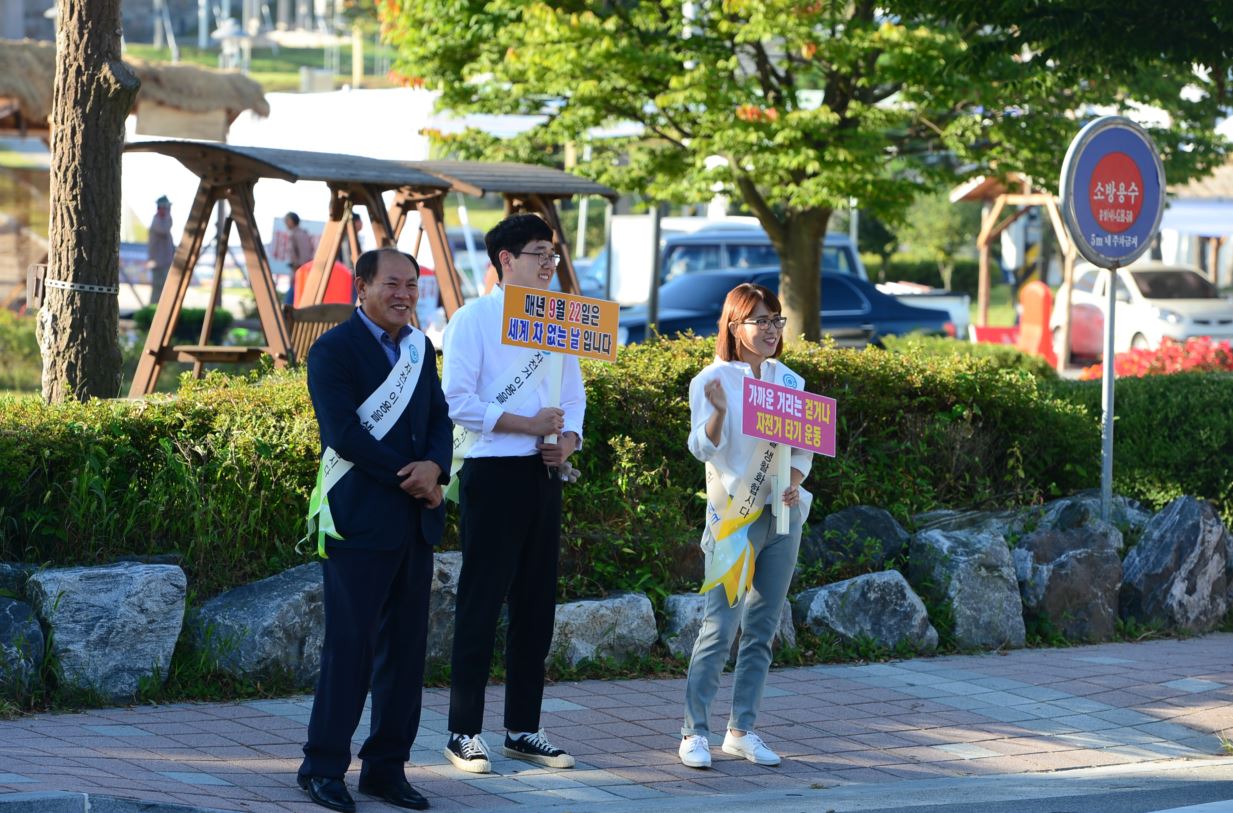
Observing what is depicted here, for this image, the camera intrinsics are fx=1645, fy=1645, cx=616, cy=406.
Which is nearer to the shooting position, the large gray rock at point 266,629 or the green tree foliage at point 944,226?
the large gray rock at point 266,629

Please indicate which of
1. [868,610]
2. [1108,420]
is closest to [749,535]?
[868,610]

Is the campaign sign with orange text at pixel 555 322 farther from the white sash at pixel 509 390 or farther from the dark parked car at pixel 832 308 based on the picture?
the dark parked car at pixel 832 308

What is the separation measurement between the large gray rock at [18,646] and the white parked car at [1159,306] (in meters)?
22.7

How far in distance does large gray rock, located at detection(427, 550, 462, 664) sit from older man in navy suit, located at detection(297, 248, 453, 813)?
1.63 m

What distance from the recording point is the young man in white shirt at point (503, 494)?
19.0ft

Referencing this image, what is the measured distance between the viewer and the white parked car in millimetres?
27406

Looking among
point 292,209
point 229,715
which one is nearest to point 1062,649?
point 229,715

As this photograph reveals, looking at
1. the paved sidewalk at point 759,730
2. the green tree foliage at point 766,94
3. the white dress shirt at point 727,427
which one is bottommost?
the paved sidewalk at point 759,730

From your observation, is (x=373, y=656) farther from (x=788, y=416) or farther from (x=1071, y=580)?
(x=1071, y=580)

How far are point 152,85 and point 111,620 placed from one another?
13.7 m

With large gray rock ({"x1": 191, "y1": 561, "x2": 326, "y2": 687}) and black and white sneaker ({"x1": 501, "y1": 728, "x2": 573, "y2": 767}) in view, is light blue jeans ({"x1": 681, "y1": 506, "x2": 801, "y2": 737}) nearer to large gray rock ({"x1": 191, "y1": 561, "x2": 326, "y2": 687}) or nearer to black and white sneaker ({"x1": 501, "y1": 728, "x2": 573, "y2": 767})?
black and white sneaker ({"x1": 501, "y1": 728, "x2": 573, "y2": 767})

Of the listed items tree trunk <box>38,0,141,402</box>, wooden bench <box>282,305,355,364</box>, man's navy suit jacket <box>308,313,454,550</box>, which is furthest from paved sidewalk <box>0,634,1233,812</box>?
wooden bench <box>282,305,355,364</box>

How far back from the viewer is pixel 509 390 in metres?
5.88

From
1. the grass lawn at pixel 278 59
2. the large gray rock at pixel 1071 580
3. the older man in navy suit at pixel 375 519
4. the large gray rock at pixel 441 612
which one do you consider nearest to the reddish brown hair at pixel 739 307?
the older man in navy suit at pixel 375 519
